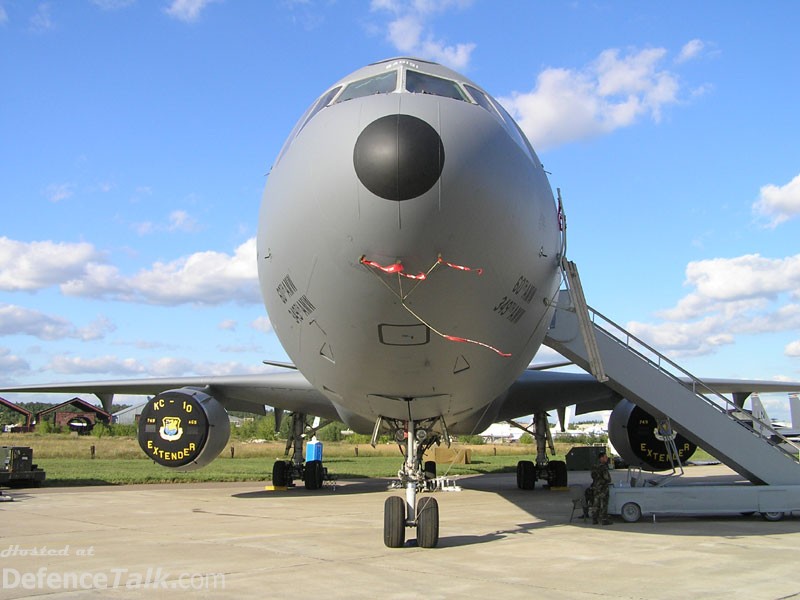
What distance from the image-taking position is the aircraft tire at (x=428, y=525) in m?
7.55

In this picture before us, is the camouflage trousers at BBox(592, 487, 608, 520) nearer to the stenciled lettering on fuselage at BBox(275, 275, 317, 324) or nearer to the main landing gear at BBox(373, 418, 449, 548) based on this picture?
the main landing gear at BBox(373, 418, 449, 548)

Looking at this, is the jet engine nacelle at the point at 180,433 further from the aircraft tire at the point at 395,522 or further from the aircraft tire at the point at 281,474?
the aircraft tire at the point at 395,522

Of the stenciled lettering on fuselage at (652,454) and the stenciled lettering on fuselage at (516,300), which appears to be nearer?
the stenciled lettering on fuselage at (516,300)

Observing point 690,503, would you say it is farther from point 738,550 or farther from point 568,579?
point 568,579

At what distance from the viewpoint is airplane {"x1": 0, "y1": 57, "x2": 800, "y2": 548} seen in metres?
5.30

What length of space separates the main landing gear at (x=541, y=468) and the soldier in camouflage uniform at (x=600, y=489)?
6.37m

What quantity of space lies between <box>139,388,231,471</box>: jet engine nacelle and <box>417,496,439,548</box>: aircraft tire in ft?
21.3

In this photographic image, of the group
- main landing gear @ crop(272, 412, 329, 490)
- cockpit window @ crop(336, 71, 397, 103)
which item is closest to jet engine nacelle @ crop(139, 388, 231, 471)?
main landing gear @ crop(272, 412, 329, 490)

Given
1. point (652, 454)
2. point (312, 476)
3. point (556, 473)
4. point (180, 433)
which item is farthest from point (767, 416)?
point (180, 433)

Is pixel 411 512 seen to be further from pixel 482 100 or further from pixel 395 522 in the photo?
pixel 482 100

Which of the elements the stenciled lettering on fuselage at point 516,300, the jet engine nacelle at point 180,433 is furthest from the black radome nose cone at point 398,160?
the jet engine nacelle at point 180,433

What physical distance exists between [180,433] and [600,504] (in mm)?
7325

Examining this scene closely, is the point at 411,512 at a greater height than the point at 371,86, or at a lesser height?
lesser

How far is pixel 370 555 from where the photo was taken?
732 cm
